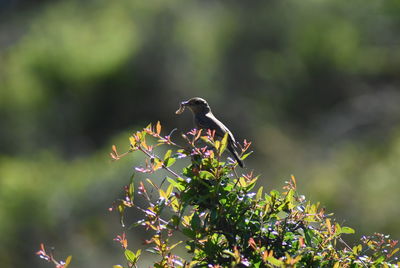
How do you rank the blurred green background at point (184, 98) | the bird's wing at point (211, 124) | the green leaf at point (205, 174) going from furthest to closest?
1. the blurred green background at point (184, 98)
2. the bird's wing at point (211, 124)
3. the green leaf at point (205, 174)

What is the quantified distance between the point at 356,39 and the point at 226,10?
15.3 feet

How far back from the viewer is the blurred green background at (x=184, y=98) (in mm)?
17422

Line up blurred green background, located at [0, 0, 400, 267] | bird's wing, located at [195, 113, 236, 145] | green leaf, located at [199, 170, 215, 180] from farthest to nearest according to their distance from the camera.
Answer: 1. blurred green background, located at [0, 0, 400, 267]
2. bird's wing, located at [195, 113, 236, 145]
3. green leaf, located at [199, 170, 215, 180]

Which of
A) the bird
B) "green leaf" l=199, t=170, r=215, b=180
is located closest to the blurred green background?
the bird

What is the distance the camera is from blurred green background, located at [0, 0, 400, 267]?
17.4 meters

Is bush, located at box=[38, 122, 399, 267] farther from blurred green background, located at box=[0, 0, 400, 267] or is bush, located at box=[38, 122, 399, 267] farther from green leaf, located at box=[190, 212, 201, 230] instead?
blurred green background, located at box=[0, 0, 400, 267]

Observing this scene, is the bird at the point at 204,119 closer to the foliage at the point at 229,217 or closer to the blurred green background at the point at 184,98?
the foliage at the point at 229,217

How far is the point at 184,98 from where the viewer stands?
2167 centimetres

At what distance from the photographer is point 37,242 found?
17.2 metres

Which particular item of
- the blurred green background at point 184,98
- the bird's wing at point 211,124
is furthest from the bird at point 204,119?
the blurred green background at point 184,98

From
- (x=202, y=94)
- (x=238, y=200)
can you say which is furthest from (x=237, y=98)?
(x=238, y=200)

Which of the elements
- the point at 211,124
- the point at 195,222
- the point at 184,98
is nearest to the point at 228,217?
the point at 195,222

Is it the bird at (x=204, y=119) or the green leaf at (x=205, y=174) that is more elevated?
the bird at (x=204, y=119)

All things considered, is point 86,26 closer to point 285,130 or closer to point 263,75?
point 263,75
